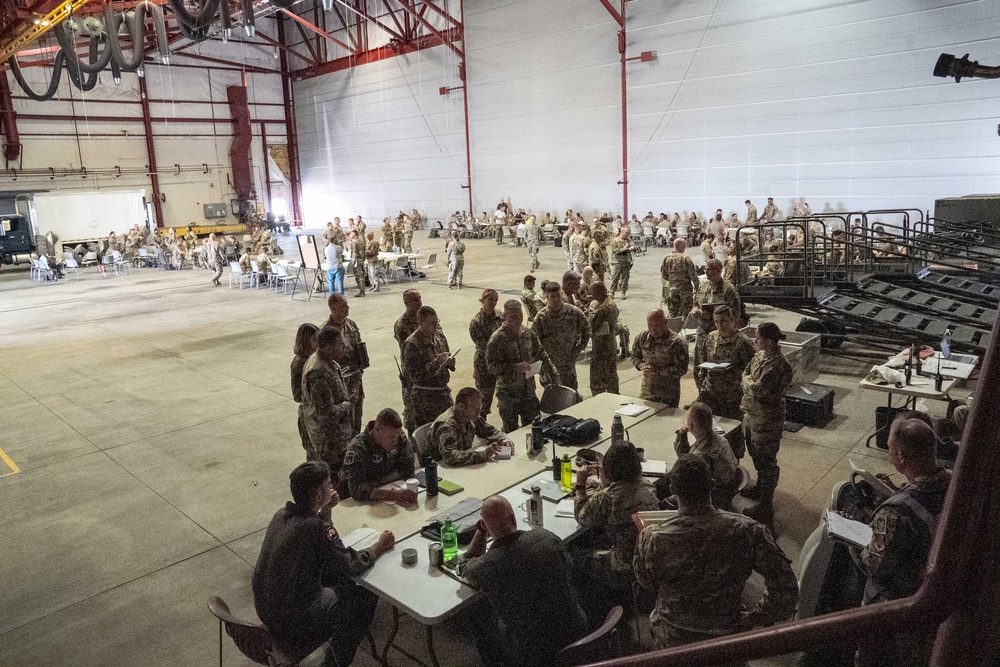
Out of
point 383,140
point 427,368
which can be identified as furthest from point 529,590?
point 383,140

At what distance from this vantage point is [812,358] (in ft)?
28.9

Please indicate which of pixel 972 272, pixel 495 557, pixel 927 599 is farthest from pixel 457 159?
pixel 927 599

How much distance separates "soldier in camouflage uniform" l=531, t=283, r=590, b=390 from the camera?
765 cm

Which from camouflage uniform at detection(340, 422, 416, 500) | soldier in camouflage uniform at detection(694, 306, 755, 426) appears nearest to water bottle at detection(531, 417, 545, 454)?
camouflage uniform at detection(340, 422, 416, 500)

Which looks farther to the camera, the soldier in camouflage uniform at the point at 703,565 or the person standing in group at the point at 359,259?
the person standing in group at the point at 359,259

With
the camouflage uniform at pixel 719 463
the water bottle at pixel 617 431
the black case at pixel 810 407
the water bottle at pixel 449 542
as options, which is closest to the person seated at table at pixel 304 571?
the water bottle at pixel 449 542

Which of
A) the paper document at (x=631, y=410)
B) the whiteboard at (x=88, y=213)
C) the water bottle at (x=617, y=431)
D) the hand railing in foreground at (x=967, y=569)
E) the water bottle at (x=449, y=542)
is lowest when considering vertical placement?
the water bottle at (x=449, y=542)

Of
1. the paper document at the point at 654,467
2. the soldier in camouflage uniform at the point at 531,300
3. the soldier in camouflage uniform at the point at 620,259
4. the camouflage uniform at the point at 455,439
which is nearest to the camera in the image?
the paper document at the point at 654,467

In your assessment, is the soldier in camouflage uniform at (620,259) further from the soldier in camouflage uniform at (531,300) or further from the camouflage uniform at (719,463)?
the camouflage uniform at (719,463)

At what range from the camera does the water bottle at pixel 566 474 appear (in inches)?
186

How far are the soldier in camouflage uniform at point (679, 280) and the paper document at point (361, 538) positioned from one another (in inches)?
334

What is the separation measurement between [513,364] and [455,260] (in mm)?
11325

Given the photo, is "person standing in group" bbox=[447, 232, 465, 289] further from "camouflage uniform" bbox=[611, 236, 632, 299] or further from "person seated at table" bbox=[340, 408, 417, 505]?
"person seated at table" bbox=[340, 408, 417, 505]

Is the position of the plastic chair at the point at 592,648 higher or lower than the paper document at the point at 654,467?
lower
